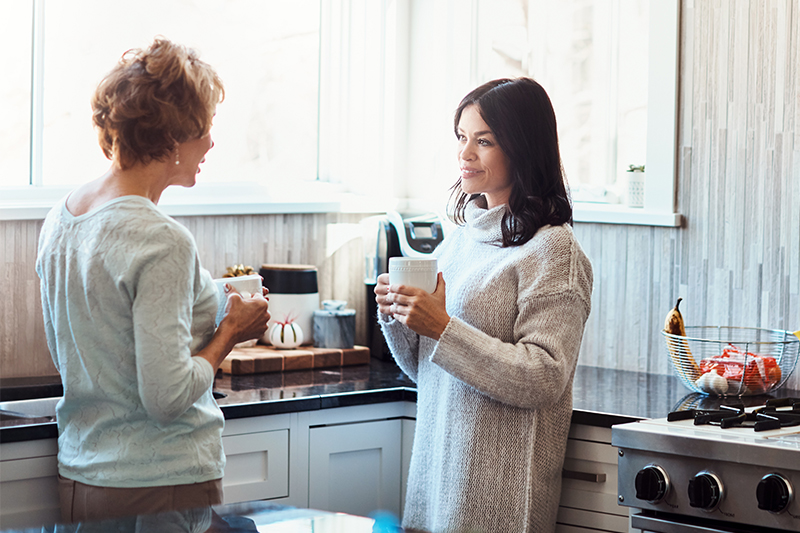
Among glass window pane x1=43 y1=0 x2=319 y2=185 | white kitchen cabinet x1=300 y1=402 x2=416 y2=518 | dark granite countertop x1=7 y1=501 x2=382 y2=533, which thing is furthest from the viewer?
glass window pane x1=43 y1=0 x2=319 y2=185

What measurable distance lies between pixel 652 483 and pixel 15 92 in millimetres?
1879

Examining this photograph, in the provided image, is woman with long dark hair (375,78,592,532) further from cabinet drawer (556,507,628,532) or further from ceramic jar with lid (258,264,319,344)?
ceramic jar with lid (258,264,319,344)

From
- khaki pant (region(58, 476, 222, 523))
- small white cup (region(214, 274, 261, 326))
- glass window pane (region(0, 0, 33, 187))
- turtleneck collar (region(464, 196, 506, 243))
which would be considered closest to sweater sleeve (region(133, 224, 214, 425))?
khaki pant (region(58, 476, 222, 523))

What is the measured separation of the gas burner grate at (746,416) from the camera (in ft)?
6.27

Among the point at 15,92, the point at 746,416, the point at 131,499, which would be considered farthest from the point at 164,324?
the point at 15,92

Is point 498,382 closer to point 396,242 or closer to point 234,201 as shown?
point 396,242

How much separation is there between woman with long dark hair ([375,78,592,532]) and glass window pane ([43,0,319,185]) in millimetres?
1128

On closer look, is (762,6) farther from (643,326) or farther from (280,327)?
(280,327)

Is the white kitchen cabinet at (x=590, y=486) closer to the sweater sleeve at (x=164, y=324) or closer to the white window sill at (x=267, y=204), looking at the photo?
the white window sill at (x=267, y=204)

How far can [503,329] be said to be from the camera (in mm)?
1920

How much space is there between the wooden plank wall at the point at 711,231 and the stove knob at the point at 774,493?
828 mm

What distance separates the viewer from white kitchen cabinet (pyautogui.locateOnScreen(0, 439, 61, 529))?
6.38 ft

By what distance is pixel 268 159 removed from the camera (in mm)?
3061

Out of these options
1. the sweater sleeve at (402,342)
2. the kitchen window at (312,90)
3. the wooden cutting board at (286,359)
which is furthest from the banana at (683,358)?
the wooden cutting board at (286,359)
